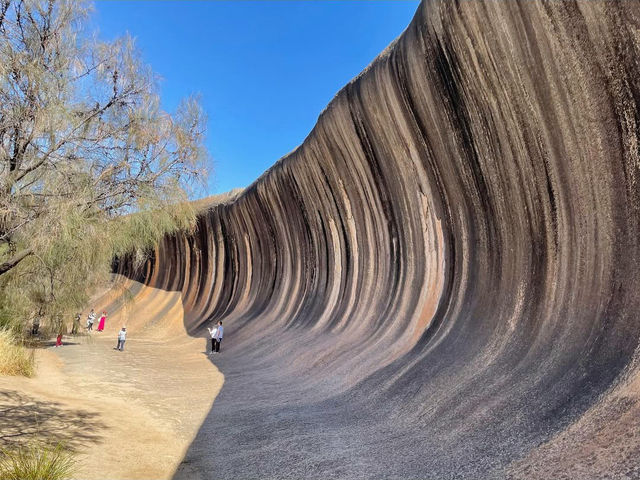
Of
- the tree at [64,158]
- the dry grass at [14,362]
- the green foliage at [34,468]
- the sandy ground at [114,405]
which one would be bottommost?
the sandy ground at [114,405]

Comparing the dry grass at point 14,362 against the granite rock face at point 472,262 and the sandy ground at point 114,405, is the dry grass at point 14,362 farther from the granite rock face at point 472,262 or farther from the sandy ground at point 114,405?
the granite rock face at point 472,262

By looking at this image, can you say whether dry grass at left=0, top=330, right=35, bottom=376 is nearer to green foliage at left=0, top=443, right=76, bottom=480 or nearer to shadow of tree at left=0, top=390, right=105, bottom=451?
shadow of tree at left=0, top=390, right=105, bottom=451

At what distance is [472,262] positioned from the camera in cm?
695

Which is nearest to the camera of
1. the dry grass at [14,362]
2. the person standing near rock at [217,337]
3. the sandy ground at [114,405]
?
the sandy ground at [114,405]

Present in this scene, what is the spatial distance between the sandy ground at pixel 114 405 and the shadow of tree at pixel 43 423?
10 millimetres

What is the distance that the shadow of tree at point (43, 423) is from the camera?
15.9ft

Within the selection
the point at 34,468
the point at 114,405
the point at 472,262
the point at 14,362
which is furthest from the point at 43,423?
the point at 472,262

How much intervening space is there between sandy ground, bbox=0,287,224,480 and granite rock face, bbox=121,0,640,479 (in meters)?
0.47

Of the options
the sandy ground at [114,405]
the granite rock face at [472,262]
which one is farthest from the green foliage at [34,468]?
the granite rock face at [472,262]

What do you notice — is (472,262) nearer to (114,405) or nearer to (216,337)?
(114,405)

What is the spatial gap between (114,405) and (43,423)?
165 cm

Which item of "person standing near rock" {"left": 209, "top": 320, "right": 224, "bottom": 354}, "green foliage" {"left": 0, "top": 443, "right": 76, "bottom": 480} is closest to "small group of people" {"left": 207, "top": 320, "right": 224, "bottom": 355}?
"person standing near rock" {"left": 209, "top": 320, "right": 224, "bottom": 354}

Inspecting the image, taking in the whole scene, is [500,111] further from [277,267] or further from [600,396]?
[277,267]

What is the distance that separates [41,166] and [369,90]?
5.48 metres
